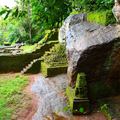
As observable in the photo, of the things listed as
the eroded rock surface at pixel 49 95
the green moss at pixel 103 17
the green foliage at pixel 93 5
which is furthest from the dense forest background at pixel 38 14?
the eroded rock surface at pixel 49 95

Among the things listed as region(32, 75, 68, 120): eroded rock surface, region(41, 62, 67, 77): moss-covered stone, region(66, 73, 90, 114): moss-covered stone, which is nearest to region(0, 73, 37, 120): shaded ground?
region(32, 75, 68, 120): eroded rock surface

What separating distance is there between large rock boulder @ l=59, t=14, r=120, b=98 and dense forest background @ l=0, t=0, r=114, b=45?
102cm

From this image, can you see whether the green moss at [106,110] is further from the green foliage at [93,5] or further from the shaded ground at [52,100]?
the green foliage at [93,5]

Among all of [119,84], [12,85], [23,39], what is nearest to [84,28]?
[119,84]

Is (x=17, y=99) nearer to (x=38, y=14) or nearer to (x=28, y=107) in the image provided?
(x=28, y=107)

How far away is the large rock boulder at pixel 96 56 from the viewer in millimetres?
8539

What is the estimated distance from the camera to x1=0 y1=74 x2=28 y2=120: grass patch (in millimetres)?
9257

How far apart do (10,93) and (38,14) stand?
5.02 metres

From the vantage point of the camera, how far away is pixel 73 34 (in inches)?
384

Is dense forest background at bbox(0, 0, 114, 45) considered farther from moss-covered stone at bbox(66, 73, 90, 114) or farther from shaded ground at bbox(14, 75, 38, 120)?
shaded ground at bbox(14, 75, 38, 120)

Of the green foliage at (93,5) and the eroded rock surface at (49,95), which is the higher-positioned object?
the green foliage at (93,5)

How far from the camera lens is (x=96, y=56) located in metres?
8.80

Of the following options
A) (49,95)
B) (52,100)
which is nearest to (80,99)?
(52,100)

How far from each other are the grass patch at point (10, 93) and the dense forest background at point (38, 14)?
2.99 metres
